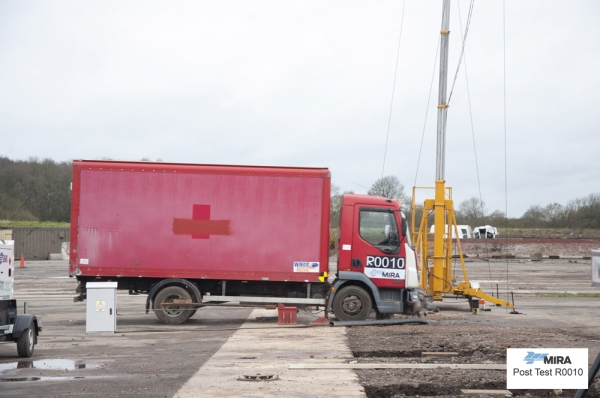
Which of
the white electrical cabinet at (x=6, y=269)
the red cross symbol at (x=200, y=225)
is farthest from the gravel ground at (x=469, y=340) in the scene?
the white electrical cabinet at (x=6, y=269)

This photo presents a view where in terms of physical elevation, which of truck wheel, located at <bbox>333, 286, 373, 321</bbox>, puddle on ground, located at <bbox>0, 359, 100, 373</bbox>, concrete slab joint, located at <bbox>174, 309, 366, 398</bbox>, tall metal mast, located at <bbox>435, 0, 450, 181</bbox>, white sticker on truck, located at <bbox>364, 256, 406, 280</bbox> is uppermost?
tall metal mast, located at <bbox>435, 0, 450, 181</bbox>

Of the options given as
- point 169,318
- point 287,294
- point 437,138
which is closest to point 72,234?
point 169,318

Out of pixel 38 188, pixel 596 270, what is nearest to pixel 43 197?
pixel 38 188

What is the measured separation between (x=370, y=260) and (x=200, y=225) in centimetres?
418

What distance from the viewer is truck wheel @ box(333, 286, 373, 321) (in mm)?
16516

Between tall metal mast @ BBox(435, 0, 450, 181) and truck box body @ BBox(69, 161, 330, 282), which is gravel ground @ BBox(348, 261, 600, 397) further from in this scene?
tall metal mast @ BBox(435, 0, 450, 181)

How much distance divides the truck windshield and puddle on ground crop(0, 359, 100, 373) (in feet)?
24.8

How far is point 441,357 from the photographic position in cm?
1149

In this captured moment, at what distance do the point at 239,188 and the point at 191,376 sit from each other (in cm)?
733

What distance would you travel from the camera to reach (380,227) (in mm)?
16719

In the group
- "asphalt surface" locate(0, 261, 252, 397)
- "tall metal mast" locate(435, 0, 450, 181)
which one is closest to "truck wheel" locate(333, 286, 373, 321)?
"asphalt surface" locate(0, 261, 252, 397)

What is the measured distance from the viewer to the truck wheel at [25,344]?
1187 cm

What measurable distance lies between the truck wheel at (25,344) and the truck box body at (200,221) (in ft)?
14.5

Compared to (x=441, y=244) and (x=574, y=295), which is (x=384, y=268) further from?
(x=574, y=295)
